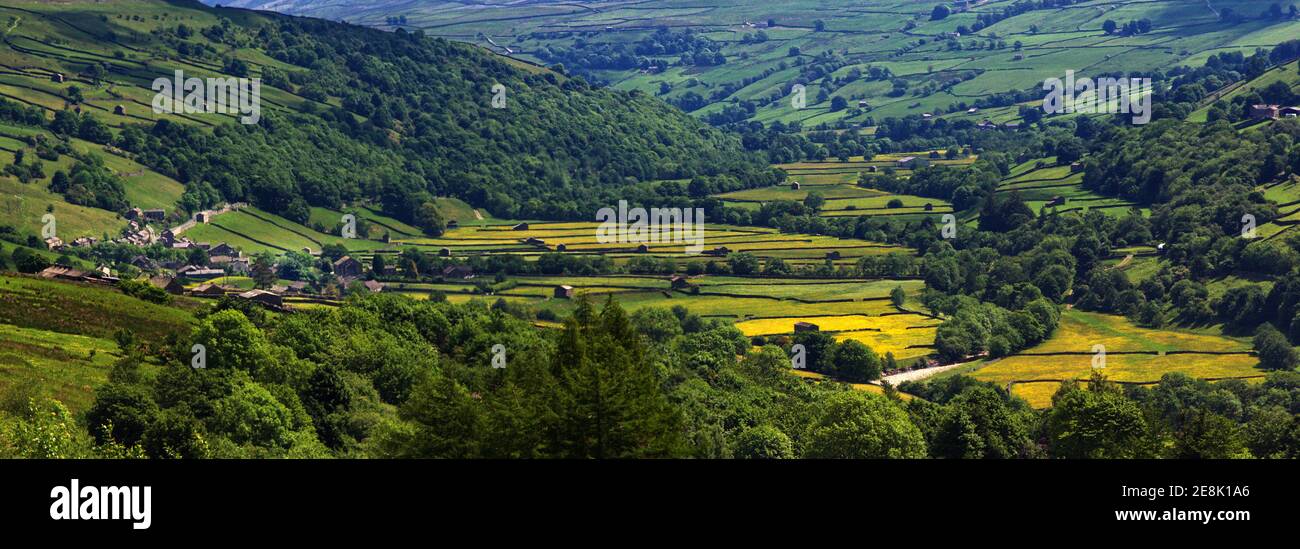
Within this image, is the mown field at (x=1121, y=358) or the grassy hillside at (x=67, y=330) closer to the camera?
the grassy hillside at (x=67, y=330)

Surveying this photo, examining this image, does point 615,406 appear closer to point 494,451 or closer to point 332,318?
point 494,451

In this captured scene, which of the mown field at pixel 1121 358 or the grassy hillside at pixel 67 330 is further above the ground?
the grassy hillside at pixel 67 330

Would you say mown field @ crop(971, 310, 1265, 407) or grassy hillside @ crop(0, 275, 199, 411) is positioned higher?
grassy hillside @ crop(0, 275, 199, 411)

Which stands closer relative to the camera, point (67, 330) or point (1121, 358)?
point (67, 330)

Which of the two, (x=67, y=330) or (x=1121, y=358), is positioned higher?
(x=67, y=330)

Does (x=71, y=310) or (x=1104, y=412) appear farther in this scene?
(x=71, y=310)

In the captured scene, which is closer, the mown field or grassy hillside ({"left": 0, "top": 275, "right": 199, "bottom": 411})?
grassy hillside ({"left": 0, "top": 275, "right": 199, "bottom": 411})

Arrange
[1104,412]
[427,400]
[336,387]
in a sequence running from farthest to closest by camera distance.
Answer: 1. [336,387]
2. [1104,412]
3. [427,400]

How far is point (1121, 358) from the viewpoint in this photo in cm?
14662

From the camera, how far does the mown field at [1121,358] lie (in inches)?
5379

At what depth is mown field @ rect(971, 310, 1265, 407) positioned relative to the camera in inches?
5379
